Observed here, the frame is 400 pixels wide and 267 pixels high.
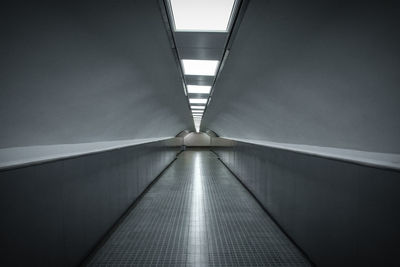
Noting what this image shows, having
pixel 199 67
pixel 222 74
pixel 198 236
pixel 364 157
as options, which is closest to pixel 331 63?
pixel 364 157

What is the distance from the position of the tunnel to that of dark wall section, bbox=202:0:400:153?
2cm

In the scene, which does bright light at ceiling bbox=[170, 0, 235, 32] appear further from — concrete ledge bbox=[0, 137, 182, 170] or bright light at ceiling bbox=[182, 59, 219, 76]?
concrete ledge bbox=[0, 137, 182, 170]

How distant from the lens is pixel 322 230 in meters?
2.61

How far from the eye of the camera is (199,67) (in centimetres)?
524

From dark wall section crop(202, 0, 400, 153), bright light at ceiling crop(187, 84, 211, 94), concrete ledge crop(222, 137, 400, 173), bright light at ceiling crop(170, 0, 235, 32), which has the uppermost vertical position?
bright light at ceiling crop(170, 0, 235, 32)

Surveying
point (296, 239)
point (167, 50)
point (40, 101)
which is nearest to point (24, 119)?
point (40, 101)

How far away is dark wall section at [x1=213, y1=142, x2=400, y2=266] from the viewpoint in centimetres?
174

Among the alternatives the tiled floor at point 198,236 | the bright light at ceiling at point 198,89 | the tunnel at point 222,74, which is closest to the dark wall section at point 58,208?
the tunnel at point 222,74

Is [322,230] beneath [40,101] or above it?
beneath

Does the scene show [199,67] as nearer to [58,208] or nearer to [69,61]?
[69,61]

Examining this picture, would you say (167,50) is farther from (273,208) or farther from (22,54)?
(273,208)

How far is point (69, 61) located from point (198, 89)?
5064 mm

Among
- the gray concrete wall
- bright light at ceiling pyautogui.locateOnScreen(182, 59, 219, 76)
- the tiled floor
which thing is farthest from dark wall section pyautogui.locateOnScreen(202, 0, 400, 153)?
the gray concrete wall

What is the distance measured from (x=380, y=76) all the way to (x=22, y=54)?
3.67 m
